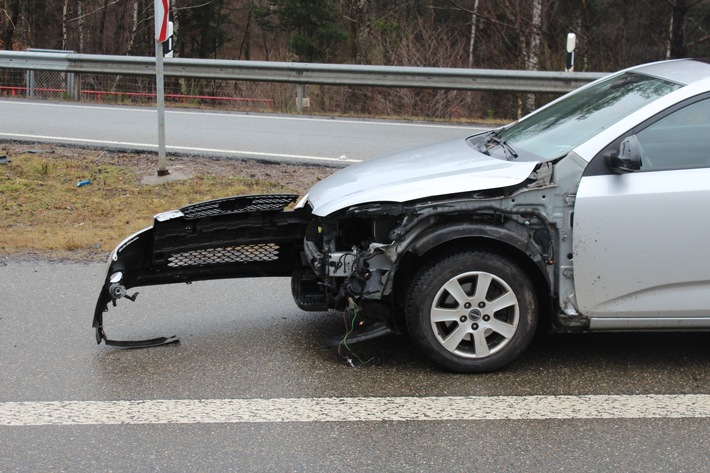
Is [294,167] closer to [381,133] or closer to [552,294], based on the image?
[381,133]

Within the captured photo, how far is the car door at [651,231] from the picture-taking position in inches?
160

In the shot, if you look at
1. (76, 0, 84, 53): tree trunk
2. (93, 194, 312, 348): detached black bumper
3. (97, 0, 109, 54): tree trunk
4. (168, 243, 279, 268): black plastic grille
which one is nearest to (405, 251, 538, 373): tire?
(93, 194, 312, 348): detached black bumper

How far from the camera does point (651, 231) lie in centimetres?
407

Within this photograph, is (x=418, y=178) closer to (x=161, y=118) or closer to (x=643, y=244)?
(x=643, y=244)

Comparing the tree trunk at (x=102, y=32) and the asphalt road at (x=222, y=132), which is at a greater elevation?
the tree trunk at (x=102, y=32)

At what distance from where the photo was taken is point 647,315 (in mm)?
4227

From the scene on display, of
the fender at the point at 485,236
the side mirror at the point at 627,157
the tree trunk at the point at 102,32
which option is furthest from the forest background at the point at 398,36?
the side mirror at the point at 627,157

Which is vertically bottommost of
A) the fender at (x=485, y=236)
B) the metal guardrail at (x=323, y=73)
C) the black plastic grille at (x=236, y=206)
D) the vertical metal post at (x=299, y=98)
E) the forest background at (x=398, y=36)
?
the fender at (x=485, y=236)

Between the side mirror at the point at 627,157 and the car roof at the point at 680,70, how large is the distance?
61 centimetres

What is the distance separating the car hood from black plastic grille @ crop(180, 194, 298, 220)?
1.01 ft

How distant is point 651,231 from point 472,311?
990 millimetres

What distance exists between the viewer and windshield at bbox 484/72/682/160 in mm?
4422

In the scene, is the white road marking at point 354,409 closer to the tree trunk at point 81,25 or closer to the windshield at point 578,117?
the windshield at point 578,117

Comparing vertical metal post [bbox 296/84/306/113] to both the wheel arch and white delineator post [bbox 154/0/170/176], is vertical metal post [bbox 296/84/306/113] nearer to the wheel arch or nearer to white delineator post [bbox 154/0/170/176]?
white delineator post [bbox 154/0/170/176]
